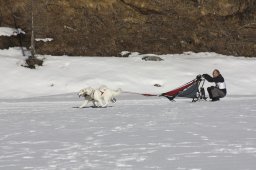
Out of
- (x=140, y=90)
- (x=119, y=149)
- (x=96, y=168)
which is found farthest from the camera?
(x=140, y=90)

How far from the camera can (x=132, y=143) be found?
18.8ft

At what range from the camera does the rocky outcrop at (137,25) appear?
28375 mm

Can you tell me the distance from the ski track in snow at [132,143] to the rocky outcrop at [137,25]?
19637 millimetres

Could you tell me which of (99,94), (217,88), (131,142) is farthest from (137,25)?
(131,142)

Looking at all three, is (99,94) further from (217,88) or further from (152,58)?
(152,58)

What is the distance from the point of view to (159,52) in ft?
92.0

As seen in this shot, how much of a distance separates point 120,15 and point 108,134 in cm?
2500

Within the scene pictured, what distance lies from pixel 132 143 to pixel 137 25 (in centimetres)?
2519

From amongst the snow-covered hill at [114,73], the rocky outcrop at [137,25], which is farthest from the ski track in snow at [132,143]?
the rocky outcrop at [137,25]

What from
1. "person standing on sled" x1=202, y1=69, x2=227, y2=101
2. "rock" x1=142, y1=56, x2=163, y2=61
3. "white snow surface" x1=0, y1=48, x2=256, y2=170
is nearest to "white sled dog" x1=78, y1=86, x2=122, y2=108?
"white snow surface" x1=0, y1=48, x2=256, y2=170

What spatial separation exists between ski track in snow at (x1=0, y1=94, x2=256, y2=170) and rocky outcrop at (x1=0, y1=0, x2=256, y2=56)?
1964 centimetres

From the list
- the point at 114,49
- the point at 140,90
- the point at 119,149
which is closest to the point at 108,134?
the point at 119,149

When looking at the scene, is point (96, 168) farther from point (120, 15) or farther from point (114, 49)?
point (120, 15)

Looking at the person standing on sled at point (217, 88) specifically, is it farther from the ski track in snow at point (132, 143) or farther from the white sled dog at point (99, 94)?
the ski track in snow at point (132, 143)
